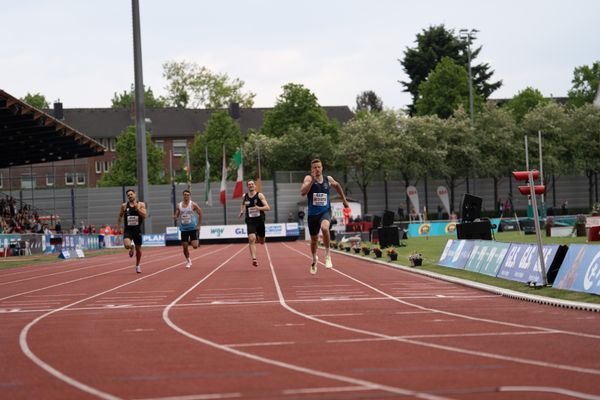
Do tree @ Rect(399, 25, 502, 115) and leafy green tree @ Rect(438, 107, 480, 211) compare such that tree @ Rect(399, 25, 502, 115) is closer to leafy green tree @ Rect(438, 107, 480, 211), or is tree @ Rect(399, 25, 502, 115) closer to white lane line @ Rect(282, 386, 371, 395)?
Answer: leafy green tree @ Rect(438, 107, 480, 211)

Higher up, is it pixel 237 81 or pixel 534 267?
pixel 237 81

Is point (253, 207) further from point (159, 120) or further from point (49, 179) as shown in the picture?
point (159, 120)

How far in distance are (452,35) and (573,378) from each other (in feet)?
323

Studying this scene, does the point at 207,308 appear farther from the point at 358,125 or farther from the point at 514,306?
the point at 358,125

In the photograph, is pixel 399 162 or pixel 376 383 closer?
pixel 376 383

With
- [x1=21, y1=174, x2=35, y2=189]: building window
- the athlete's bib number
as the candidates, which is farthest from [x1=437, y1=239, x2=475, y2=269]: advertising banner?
[x1=21, y1=174, x2=35, y2=189]: building window

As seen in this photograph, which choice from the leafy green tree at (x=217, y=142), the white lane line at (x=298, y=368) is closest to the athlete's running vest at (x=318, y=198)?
the white lane line at (x=298, y=368)

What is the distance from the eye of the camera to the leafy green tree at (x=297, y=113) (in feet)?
302

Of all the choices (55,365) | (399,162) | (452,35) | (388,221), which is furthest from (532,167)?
(55,365)

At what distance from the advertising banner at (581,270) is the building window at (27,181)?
5017cm

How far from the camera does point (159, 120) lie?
12569 cm

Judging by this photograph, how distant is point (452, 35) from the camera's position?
102 m

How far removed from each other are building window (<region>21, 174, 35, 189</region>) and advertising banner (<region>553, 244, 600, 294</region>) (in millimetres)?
50167

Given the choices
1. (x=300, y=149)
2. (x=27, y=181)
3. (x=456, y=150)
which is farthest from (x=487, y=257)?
(x=300, y=149)
